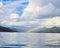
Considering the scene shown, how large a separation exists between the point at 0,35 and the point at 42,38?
513 mm

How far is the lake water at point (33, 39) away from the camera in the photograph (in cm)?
156

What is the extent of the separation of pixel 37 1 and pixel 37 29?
13.3 inches

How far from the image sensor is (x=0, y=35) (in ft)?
5.28

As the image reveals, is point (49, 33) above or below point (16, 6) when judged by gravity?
below

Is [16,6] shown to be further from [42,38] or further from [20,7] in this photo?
[42,38]

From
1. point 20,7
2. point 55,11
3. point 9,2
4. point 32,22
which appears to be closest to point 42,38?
point 32,22

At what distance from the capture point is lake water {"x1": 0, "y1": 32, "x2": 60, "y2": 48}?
1.56 metres

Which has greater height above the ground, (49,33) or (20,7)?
(20,7)

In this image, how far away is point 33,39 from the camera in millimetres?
1568

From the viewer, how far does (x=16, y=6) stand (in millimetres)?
1599

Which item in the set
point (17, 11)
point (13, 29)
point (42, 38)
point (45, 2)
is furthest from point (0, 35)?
point (45, 2)

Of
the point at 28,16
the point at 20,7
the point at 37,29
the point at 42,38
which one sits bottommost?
the point at 42,38

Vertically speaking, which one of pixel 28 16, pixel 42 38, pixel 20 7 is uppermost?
pixel 20 7

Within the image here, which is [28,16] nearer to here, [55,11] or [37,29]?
[37,29]
